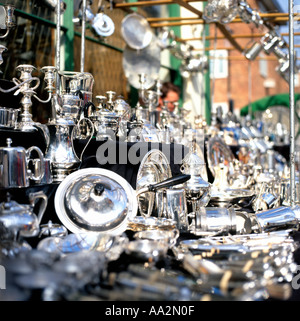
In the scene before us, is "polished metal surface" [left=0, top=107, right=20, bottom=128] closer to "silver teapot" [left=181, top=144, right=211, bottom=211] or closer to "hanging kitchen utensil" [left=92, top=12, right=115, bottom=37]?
"silver teapot" [left=181, top=144, right=211, bottom=211]

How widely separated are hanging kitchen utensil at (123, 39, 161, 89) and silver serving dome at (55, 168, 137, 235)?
352 centimetres

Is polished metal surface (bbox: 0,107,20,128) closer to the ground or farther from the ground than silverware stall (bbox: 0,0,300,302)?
farther from the ground

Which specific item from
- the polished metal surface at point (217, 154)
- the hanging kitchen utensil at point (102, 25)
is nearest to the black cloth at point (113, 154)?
the polished metal surface at point (217, 154)

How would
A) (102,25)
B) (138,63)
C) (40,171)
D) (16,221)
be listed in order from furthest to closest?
(138,63)
(102,25)
(40,171)
(16,221)

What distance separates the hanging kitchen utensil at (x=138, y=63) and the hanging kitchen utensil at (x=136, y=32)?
9 centimetres

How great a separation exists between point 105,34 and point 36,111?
1223 millimetres

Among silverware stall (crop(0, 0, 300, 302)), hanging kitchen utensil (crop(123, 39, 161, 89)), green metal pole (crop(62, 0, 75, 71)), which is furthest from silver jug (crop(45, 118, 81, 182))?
hanging kitchen utensil (crop(123, 39, 161, 89))

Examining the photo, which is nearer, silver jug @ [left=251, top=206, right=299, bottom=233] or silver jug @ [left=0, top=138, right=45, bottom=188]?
silver jug @ [left=0, top=138, right=45, bottom=188]

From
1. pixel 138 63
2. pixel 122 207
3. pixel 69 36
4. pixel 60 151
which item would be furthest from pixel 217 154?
pixel 138 63

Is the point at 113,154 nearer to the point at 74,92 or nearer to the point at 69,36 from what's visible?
the point at 74,92

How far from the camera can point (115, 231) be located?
1.40 meters

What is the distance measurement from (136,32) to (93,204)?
3.85m

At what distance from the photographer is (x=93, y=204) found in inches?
55.4

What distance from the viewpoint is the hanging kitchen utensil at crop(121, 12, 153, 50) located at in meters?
4.77
